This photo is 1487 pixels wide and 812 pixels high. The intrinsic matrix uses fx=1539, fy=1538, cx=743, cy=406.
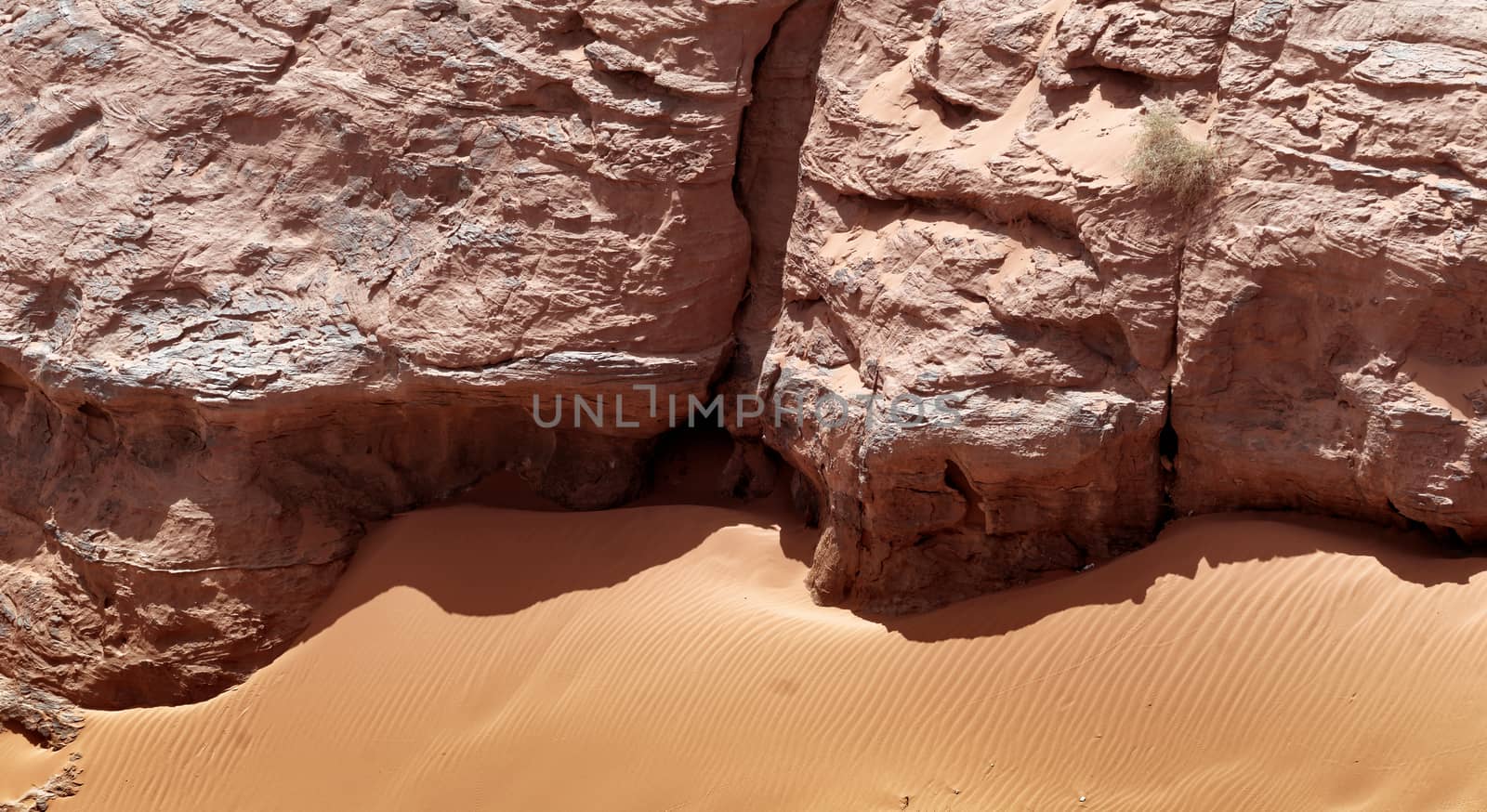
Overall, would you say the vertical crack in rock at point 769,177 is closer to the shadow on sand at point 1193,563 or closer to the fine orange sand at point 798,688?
the fine orange sand at point 798,688

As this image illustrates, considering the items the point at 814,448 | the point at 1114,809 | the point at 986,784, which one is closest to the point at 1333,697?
the point at 1114,809

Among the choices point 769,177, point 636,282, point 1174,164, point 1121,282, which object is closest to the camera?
point 1174,164

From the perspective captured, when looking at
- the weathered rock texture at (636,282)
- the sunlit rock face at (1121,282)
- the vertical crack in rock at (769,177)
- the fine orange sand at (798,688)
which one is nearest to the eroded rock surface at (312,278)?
the weathered rock texture at (636,282)

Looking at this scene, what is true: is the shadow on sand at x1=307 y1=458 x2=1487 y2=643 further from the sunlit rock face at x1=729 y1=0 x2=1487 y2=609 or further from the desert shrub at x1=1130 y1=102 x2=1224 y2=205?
the desert shrub at x1=1130 y1=102 x2=1224 y2=205

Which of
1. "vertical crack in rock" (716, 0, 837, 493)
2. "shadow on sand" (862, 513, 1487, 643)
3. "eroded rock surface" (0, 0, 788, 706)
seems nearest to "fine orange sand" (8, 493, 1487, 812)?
"shadow on sand" (862, 513, 1487, 643)

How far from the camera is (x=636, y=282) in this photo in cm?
891

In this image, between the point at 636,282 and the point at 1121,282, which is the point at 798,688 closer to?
the point at 636,282

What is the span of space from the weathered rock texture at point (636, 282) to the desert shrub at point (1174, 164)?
91mm

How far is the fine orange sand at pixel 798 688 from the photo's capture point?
7.16 m

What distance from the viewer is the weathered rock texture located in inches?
301

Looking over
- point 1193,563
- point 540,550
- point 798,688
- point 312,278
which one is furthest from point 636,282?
point 1193,563

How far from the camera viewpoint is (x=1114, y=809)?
7.33 m

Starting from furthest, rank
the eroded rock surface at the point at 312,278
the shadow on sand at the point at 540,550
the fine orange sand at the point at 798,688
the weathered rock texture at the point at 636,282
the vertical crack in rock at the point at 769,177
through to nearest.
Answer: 1. the vertical crack in rock at the point at 769,177
2. the shadow on sand at the point at 540,550
3. the eroded rock surface at the point at 312,278
4. the weathered rock texture at the point at 636,282
5. the fine orange sand at the point at 798,688

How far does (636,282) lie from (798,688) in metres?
2.50
